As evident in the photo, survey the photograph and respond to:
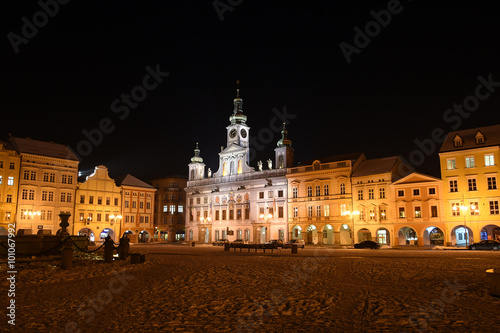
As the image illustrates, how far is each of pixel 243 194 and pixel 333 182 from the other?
56.3 ft

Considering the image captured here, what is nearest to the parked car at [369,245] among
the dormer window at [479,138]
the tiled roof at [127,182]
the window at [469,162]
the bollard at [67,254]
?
the window at [469,162]

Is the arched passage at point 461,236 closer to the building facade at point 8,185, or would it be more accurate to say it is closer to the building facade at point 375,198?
the building facade at point 375,198

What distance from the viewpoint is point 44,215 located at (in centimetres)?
6053

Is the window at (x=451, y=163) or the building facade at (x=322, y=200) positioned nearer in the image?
the window at (x=451, y=163)

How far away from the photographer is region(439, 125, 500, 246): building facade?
45.6m

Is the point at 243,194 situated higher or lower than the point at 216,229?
higher

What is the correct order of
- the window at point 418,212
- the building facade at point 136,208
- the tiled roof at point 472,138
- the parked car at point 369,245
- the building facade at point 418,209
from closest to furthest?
the parked car at point 369,245
the tiled roof at point 472,138
the building facade at point 418,209
the window at point 418,212
the building facade at point 136,208

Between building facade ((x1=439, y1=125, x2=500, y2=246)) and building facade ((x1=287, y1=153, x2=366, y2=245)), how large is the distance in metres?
12.4

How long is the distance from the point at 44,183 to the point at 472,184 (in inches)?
2193

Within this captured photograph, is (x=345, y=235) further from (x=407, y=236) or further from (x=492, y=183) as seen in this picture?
(x=492, y=183)

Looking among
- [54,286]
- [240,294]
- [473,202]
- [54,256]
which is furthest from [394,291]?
[473,202]

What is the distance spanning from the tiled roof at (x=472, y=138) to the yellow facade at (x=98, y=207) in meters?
47.7

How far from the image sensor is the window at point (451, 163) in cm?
4869

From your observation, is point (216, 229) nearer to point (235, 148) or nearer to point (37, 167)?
point (235, 148)
